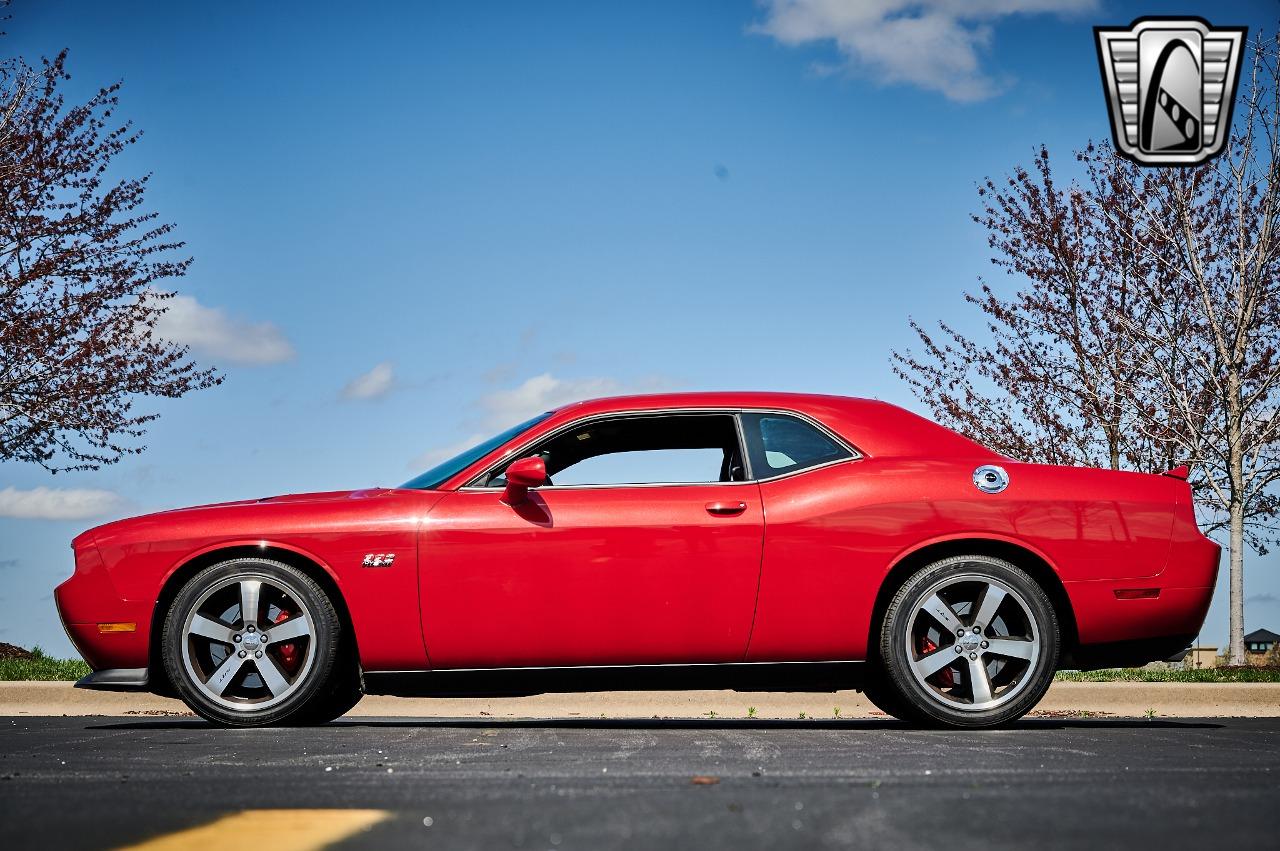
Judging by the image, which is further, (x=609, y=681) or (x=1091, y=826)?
(x=609, y=681)

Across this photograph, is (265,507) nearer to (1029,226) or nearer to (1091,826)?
(1091,826)

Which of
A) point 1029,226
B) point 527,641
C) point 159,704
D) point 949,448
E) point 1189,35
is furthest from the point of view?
point 1029,226

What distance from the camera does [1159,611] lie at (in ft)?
19.8

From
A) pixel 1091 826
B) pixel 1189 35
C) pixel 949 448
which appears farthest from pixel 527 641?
pixel 1189 35

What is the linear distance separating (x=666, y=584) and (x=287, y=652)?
72.2 inches

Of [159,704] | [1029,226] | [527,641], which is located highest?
[1029,226]

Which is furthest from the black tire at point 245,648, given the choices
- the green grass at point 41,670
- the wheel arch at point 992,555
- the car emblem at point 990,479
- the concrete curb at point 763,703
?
the green grass at point 41,670

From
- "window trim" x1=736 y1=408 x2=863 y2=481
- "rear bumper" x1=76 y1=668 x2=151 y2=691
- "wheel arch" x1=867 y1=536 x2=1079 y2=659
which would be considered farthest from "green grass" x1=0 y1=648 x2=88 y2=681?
"wheel arch" x1=867 y1=536 x2=1079 y2=659

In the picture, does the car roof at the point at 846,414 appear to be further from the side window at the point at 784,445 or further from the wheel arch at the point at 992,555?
the wheel arch at the point at 992,555

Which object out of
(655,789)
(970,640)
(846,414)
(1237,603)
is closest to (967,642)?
(970,640)

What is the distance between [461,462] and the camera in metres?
6.23

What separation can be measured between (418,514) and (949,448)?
8.21 feet

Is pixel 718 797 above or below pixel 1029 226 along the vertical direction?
below

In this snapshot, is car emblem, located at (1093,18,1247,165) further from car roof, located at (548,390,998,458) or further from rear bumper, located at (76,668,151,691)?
rear bumper, located at (76,668,151,691)
